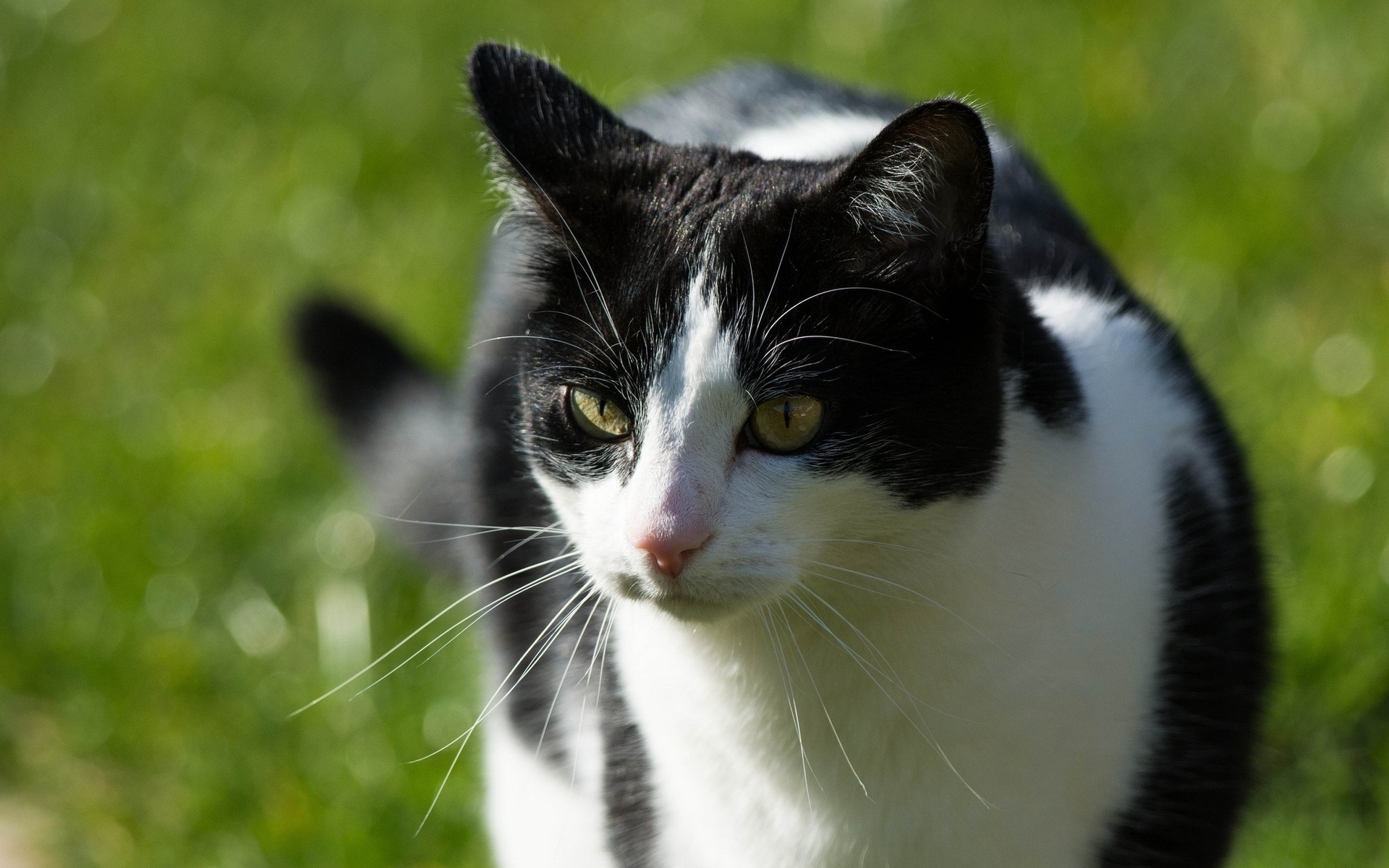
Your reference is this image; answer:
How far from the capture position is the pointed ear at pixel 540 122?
1481mm

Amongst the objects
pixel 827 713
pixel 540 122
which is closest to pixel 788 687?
pixel 827 713

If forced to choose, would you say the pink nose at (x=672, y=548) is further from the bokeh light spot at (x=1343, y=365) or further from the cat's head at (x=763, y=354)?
the bokeh light spot at (x=1343, y=365)

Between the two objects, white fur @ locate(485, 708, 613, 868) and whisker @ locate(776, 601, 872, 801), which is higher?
whisker @ locate(776, 601, 872, 801)

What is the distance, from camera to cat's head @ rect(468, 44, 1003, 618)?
1.31 metres

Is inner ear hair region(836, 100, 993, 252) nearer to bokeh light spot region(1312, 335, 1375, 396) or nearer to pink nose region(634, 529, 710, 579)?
pink nose region(634, 529, 710, 579)

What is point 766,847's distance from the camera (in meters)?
1.57

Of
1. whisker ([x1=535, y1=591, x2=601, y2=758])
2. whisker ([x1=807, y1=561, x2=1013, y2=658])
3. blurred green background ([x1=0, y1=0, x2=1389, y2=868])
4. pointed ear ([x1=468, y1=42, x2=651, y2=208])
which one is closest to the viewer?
whisker ([x1=807, y1=561, x2=1013, y2=658])

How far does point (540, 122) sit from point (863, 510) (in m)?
0.53

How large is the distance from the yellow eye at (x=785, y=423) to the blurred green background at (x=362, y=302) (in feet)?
2.89

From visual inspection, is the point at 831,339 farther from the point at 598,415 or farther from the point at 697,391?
the point at 598,415

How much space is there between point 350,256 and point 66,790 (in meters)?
1.46

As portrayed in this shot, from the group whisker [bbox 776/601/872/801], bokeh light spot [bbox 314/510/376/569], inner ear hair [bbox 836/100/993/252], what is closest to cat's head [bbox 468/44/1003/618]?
inner ear hair [bbox 836/100/993/252]

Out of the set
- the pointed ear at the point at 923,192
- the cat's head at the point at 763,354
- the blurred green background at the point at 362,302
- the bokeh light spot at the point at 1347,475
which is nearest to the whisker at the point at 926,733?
the cat's head at the point at 763,354

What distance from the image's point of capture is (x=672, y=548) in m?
1.28
